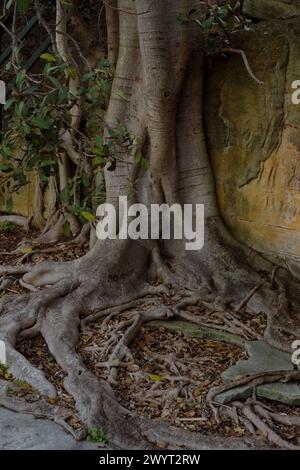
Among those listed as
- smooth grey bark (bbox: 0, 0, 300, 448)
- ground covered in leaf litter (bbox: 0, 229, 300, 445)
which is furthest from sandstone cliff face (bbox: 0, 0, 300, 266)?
ground covered in leaf litter (bbox: 0, 229, 300, 445)

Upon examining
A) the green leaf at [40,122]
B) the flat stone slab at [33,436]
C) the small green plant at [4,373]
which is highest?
the green leaf at [40,122]

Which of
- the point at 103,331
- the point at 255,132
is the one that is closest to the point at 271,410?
the point at 103,331

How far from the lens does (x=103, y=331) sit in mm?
5500

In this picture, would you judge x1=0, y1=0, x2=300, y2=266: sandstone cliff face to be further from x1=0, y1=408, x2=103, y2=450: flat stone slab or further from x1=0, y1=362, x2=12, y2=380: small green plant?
x1=0, y1=408, x2=103, y2=450: flat stone slab

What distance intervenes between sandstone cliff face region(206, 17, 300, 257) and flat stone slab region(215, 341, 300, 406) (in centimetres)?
118

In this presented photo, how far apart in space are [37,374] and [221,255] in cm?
196

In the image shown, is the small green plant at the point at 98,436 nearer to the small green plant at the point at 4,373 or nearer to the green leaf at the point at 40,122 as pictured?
the small green plant at the point at 4,373

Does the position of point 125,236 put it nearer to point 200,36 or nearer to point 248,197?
point 248,197

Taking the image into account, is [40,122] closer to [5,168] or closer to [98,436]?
[5,168]

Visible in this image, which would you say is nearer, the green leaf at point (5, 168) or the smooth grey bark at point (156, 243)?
the green leaf at point (5, 168)

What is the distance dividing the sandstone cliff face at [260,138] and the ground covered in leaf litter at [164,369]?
3.16 feet

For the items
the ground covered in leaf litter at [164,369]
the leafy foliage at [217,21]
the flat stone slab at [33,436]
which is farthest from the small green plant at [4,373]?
the leafy foliage at [217,21]

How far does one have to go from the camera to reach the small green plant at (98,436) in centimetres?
428

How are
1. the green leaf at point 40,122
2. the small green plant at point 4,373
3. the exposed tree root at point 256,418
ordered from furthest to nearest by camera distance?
the small green plant at point 4,373
the green leaf at point 40,122
the exposed tree root at point 256,418
